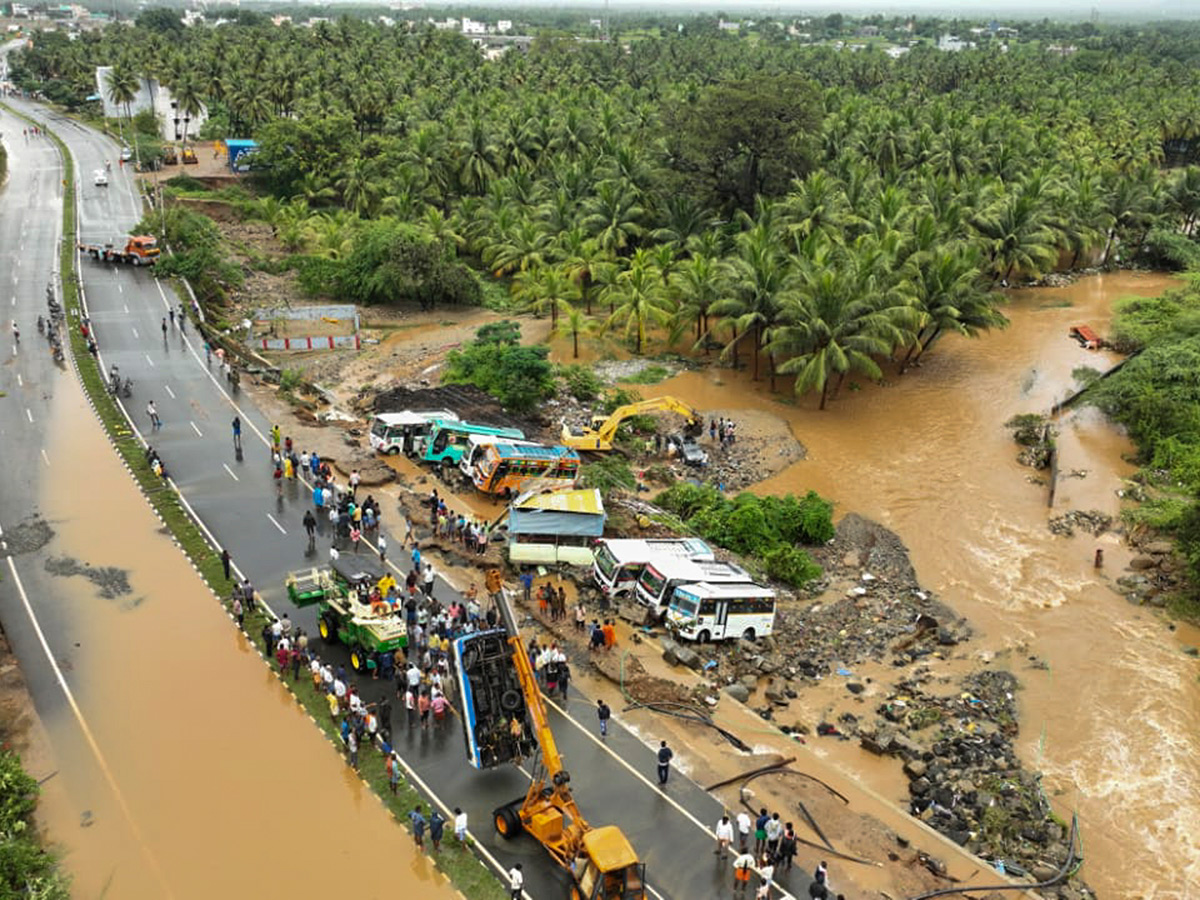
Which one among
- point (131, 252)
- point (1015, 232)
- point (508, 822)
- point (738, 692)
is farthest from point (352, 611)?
point (1015, 232)

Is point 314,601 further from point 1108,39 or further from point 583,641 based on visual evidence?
point 1108,39

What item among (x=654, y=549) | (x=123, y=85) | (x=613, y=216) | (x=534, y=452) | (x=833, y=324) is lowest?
(x=654, y=549)

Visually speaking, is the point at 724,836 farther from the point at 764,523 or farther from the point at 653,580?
the point at 764,523

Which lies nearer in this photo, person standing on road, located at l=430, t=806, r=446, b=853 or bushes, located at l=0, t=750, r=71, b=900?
bushes, located at l=0, t=750, r=71, b=900

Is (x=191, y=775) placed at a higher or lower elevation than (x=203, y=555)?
lower

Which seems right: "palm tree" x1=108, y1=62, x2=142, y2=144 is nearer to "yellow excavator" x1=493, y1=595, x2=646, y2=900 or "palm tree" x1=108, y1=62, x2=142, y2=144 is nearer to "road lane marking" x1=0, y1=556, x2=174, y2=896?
"road lane marking" x1=0, y1=556, x2=174, y2=896

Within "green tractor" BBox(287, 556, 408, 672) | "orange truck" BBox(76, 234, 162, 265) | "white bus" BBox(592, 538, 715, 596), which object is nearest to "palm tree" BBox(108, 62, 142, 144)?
"orange truck" BBox(76, 234, 162, 265)

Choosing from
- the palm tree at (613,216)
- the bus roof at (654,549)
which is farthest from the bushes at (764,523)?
the palm tree at (613,216)

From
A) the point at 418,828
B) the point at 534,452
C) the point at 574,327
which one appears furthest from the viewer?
the point at 574,327
